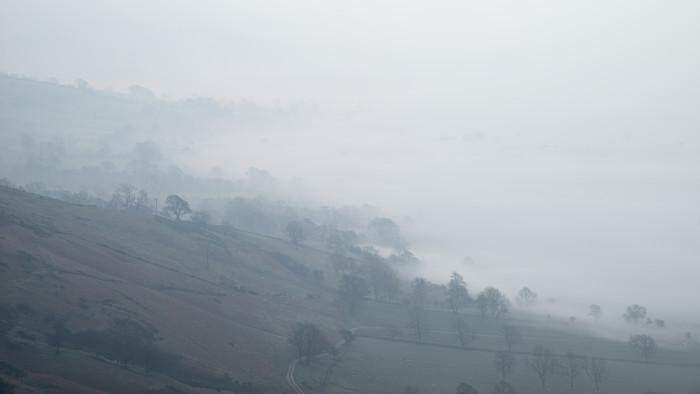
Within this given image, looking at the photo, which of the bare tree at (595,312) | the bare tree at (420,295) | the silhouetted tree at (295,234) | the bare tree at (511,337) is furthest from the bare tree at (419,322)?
the silhouetted tree at (295,234)

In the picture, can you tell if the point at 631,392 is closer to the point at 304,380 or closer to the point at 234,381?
the point at 304,380

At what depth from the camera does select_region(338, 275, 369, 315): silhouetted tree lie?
305 ft

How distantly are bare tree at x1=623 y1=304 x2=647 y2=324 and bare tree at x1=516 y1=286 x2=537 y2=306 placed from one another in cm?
1968

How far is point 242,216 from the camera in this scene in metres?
162

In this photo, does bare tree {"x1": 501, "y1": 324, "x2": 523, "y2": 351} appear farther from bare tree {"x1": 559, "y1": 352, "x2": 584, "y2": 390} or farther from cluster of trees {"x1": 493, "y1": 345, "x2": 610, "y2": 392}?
bare tree {"x1": 559, "y1": 352, "x2": 584, "y2": 390}

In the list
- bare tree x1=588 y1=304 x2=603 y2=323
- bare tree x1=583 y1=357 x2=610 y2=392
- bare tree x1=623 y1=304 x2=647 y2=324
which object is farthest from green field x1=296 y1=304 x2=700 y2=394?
bare tree x1=588 y1=304 x2=603 y2=323

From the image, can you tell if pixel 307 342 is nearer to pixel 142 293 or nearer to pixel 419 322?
pixel 142 293

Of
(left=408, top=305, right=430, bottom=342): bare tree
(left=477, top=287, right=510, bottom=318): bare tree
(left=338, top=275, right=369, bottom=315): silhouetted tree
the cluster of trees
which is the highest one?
(left=477, top=287, right=510, bottom=318): bare tree

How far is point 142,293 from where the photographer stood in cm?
6425

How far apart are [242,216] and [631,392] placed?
124 meters

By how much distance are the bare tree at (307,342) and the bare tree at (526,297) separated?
67.2 m

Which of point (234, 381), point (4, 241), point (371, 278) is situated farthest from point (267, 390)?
point (371, 278)

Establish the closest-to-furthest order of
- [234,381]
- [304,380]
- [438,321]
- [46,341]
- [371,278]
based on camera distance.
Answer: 1. [46,341]
2. [234,381]
3. [304,380]
4. [438,321]
5. [371,278]

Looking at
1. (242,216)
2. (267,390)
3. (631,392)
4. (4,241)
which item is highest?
(242,216)
